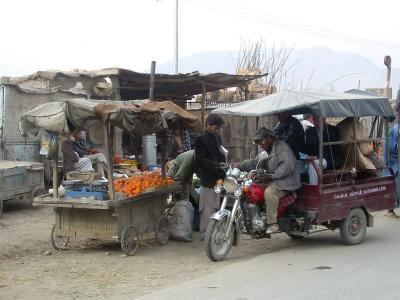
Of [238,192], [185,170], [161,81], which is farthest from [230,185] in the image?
[161,81]

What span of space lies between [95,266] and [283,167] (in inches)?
113

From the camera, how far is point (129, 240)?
825 centimetres

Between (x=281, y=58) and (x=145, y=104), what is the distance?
20.9 meters

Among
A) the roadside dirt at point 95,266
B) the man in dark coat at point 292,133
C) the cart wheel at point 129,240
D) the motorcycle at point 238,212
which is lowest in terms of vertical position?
the roadside dirt at point 95,266

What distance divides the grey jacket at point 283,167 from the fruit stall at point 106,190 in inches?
55.5

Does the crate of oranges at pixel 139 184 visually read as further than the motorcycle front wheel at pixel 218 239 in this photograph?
Yes

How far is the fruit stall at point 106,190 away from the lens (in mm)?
7785

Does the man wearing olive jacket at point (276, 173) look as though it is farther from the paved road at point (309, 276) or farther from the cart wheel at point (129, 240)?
the cart wheel at point (129, 240)

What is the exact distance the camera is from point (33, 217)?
11.5 m

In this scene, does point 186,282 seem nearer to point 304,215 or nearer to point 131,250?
point 131,250

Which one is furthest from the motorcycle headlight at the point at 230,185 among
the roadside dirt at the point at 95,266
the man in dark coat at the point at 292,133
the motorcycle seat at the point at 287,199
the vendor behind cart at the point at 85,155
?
the vendor behind cart at the point at 85,155

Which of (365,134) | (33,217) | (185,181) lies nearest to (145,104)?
(185,181)

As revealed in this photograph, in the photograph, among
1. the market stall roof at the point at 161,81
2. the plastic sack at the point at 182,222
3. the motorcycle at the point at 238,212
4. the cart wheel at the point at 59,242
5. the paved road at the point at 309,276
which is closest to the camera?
the paved road at the point at 309,276

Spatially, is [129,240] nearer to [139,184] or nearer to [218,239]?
[139,184]
